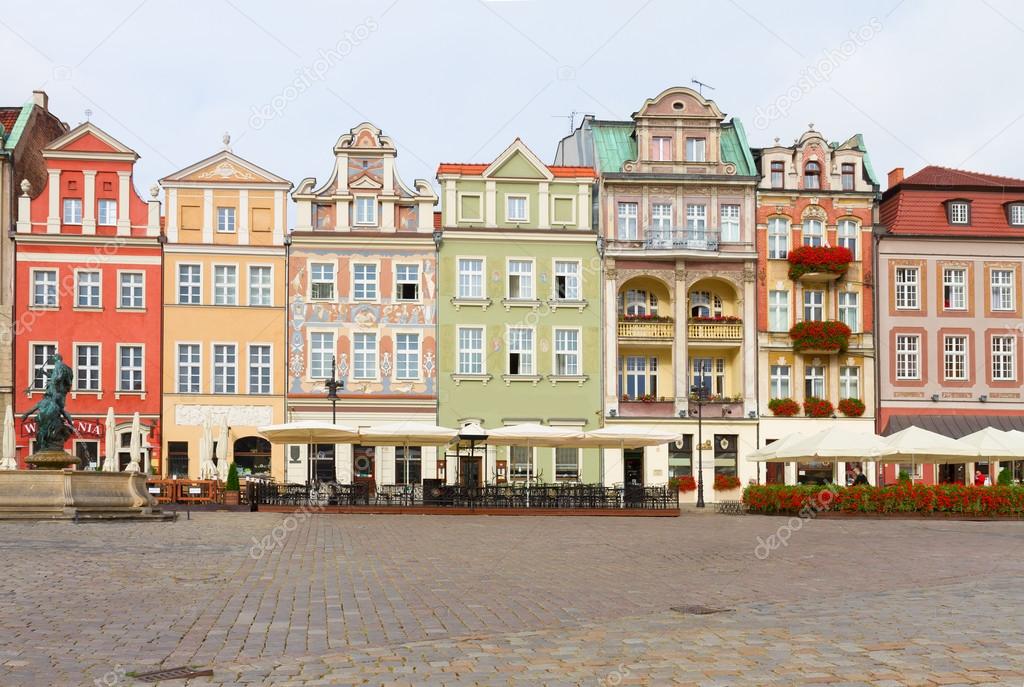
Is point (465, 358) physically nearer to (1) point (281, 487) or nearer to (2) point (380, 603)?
(1) point (281, 487)

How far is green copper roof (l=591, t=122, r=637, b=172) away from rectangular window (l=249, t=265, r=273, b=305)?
12925 mm

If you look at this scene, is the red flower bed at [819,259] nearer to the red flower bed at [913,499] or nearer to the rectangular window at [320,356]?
the red flower bed at [913,499]

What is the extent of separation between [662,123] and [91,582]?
121ft

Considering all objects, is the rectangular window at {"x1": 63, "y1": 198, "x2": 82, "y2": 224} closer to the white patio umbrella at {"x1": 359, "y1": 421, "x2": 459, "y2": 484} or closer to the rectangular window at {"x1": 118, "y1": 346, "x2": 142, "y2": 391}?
the rectangular window at {"x1": 118, "y1": 346, "x2": 142, "y2": 391}

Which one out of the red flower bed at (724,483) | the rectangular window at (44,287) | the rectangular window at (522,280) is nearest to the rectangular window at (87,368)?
the rectangular window at (44,287)

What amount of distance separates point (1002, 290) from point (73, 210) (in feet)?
113

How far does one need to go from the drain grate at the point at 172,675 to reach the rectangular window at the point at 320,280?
3788 cm

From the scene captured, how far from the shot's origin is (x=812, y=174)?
161 feet

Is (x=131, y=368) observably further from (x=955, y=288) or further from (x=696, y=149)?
(x=955, y=288)

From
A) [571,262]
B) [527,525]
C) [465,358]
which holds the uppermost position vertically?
[571,262]

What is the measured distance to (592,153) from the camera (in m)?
49.4

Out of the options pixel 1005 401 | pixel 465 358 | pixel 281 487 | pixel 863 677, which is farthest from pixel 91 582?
pixel 1005 401

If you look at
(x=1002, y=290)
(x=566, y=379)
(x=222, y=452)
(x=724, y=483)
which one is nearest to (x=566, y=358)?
(x=566, y=379)

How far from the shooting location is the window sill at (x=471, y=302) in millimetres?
46906
